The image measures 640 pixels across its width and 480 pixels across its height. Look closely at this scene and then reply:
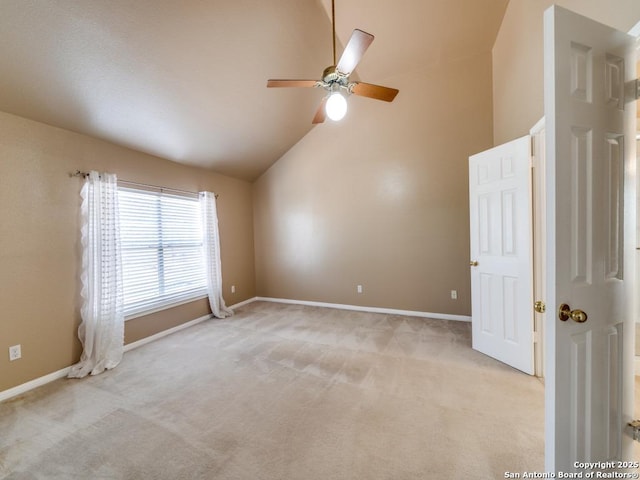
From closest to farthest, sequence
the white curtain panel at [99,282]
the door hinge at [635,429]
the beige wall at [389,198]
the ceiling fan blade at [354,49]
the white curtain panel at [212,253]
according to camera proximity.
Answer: the door hinge at [635,429], the ceiling fan blade at [354,49], the white curtain panel at [99,282], the beige wall at [389,198], the white curtain panel at [212,253]

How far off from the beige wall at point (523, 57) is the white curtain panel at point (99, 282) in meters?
4.10

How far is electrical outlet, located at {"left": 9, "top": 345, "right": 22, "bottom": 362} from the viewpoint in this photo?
216cm

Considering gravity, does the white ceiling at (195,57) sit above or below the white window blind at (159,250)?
above

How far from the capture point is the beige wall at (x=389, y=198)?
3.54 meters

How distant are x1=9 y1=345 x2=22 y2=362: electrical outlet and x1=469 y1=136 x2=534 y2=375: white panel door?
4.34m

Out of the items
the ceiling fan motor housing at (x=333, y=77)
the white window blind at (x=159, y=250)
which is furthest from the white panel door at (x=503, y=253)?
the white window blind at (x=159, y=250)

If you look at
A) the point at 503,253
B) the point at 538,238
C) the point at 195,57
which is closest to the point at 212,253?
the point at 195,57

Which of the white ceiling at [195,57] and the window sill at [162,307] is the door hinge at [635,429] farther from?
the window sill at [162,307]

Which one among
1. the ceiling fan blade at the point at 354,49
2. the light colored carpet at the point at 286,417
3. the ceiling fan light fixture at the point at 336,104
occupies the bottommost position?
the light colored carpet at the point at 286,417

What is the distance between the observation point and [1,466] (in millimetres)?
1456

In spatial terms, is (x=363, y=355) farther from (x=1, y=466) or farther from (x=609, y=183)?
(x=1, y=466)

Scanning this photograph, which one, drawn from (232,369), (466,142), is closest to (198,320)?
(232,369)

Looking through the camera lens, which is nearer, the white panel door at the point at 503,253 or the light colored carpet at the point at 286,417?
the light colored carpet at the point at 286,417

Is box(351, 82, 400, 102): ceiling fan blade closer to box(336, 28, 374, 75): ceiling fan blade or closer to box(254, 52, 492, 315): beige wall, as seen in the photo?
box(336, 28, 374, 75): ceiling fan blade
